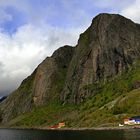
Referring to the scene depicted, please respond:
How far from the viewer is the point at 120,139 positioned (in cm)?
15150

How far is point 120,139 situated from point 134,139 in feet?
25.9

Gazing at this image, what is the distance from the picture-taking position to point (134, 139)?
477ft
